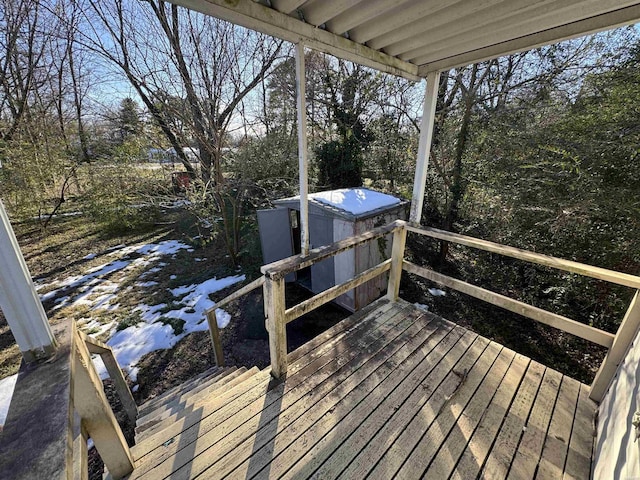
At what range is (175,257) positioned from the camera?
6.75 metres

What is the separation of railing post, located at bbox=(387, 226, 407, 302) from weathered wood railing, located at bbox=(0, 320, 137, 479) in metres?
2.30

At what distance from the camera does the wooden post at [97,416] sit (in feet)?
3.63

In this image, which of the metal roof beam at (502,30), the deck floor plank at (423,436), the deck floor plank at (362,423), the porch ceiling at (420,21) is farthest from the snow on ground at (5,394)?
the metal roof beam at (502,30)

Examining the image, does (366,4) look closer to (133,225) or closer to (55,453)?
(55,453)

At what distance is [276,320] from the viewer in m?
1.83

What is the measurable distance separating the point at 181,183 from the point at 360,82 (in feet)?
16.8

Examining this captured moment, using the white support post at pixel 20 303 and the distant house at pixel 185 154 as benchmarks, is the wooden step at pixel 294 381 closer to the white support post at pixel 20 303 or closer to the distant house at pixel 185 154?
the white support post at pixel 20 303

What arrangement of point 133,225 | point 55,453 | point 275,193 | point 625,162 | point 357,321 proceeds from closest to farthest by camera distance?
1. point 55,453
2. point 357,321
3. point 625,162
4. point 275,193
5. point 133,225

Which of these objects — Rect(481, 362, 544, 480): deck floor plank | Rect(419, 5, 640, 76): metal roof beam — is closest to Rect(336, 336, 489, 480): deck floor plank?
Rect(481, 362, 544, 480): deck floor plank

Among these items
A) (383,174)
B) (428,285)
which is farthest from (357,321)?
(383,174)

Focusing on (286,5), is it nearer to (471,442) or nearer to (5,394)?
(471,442)

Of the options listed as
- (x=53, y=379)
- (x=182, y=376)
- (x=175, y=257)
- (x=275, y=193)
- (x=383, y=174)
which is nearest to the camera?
(x=53, y=379)

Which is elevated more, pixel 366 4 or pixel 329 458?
pixel 366 4

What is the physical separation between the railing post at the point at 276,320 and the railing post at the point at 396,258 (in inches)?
50.7
